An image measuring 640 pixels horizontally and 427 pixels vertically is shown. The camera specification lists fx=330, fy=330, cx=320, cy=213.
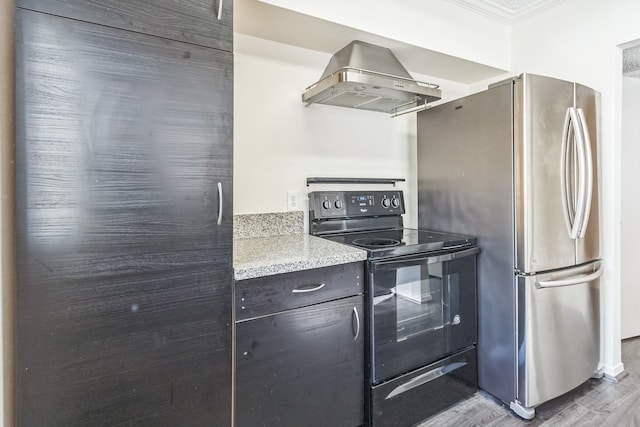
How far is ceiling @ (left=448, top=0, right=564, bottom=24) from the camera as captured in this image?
2.19m

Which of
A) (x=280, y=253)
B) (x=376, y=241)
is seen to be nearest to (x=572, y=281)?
(x=376, y=241)

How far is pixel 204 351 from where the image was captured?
1.17m

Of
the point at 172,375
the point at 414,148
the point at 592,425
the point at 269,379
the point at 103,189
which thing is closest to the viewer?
the point at 103,189

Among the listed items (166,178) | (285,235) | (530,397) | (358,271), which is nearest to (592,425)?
(530,397)

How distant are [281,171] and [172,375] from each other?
122cm

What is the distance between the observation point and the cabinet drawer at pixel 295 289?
4.12ft

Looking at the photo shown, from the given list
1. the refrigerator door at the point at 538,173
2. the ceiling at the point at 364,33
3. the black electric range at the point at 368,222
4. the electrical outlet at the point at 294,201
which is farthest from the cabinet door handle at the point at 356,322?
the ceiling at the point at 364,33

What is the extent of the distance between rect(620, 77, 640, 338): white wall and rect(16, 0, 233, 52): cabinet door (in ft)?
10.3

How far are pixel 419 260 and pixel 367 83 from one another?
929mm

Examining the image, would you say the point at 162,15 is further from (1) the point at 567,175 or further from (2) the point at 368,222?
(1) the point at 567,175

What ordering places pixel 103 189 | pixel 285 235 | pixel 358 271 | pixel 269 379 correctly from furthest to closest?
pixel 285 235
pixel 358 271
pixel 269 379
pixel 103 189

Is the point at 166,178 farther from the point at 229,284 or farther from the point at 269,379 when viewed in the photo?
the point at 269,379

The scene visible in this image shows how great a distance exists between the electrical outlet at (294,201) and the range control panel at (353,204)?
3.0 inches

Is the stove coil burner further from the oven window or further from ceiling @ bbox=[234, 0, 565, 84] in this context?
ceiling @ bbox=[234, 0, 565, 84]
